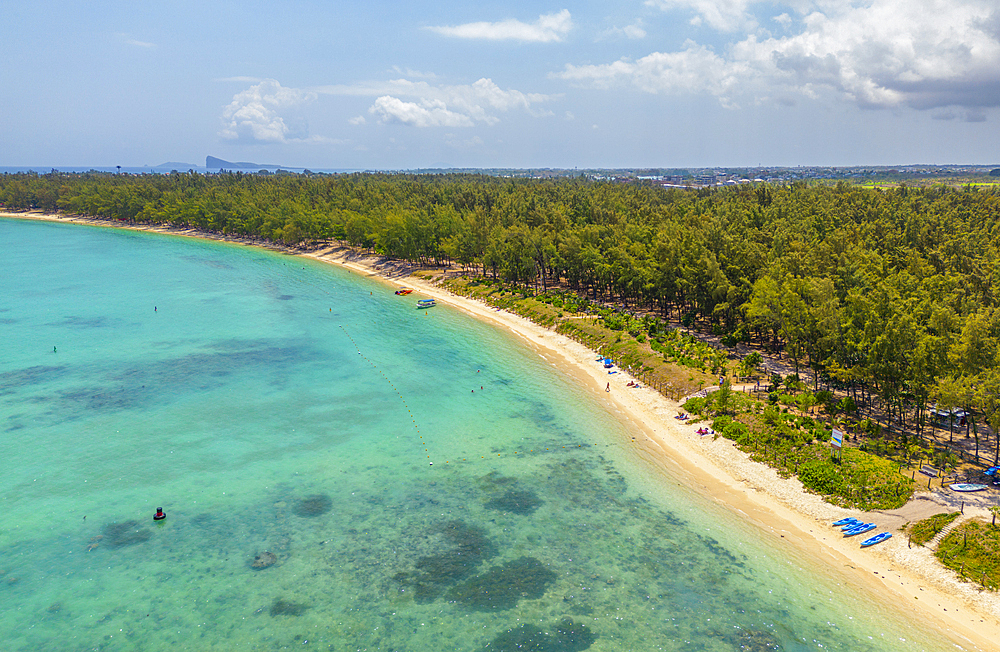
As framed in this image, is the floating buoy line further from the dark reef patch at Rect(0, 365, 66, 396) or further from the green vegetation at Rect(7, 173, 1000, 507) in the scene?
the dark reef patch at Rect(0, 365, 66, 396)

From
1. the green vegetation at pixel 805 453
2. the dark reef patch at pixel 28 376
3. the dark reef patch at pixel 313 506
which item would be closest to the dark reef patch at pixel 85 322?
the dark reef patch at pixel 28 376

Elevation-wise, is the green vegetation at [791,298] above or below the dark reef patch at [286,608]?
above

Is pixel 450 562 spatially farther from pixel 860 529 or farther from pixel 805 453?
pixel 805 453

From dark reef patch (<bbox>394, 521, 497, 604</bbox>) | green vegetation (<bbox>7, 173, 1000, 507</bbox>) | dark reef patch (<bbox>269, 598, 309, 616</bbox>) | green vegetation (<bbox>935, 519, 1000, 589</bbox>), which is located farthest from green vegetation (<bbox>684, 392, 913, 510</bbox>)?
dark reef patch (<bbox>269, 598, 309, 616</bbox>)

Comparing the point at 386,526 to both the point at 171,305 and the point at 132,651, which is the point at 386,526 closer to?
the point at 132,651

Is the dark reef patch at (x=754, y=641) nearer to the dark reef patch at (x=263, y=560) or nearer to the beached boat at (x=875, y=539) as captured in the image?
the beached boat at (x=875, y=539)
